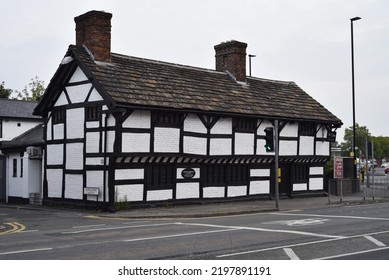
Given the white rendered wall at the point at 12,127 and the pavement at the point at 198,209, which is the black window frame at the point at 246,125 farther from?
the white rendered wall at the point at 12,127

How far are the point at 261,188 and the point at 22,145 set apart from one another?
13.5 meters

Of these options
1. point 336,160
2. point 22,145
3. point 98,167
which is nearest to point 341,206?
point 336,160

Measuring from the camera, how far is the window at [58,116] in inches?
1024

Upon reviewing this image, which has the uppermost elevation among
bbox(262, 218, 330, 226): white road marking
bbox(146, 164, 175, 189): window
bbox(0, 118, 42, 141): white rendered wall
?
bbox(0, 118, 42, 141): white rendered wall

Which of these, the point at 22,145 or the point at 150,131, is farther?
the point at 22,145

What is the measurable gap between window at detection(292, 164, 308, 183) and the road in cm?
1054

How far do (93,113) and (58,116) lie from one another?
3.48 m

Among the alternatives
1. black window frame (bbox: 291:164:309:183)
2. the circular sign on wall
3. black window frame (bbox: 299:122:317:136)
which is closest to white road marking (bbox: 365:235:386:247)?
the circular sign on wall

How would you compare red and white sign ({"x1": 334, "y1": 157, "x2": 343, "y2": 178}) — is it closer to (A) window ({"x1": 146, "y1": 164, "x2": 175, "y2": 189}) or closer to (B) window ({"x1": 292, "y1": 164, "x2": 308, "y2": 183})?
(B) window ({"x1": 292, "y1": 164, "x2": 308, "y2": 183})

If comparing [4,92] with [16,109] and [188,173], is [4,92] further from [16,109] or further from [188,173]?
[188,173]

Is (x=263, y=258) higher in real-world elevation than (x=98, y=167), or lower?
lower

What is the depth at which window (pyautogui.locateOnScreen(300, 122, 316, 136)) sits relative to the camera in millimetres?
31000

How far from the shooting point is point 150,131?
2341 centimetres
